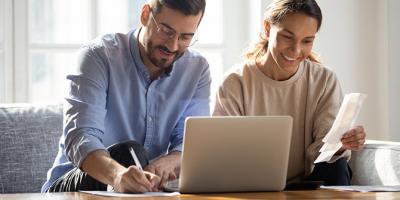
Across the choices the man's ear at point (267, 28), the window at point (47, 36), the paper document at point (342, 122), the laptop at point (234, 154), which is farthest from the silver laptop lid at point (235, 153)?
the window at point (47, 36)

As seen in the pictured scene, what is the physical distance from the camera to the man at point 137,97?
2.14 metres

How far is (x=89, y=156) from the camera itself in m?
2.08

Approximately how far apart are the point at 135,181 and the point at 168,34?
578mm

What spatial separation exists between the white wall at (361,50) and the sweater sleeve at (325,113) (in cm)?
85

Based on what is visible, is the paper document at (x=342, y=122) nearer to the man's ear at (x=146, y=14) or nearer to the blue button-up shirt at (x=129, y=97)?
the blue button-up shirt at (x=129, y=97)

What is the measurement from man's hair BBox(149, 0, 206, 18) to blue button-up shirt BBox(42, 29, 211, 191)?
150 millimetres

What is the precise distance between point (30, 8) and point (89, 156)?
4.84 feet

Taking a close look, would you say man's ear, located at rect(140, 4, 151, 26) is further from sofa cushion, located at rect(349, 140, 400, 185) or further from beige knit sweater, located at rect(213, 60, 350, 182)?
sofa cushion, located at rect(349, 140, 400, 185)

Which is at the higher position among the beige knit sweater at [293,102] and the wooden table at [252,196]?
the beige knit sweater at [293,102]

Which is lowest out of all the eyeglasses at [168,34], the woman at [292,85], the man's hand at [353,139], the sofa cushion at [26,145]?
the sofa cushion at [26,145]

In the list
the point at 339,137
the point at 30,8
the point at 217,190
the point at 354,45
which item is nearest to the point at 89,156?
the point at 217,190

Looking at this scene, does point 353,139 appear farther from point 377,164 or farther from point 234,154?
point 234,154

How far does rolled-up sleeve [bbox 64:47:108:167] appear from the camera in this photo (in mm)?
2113

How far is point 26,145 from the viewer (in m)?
2.68
